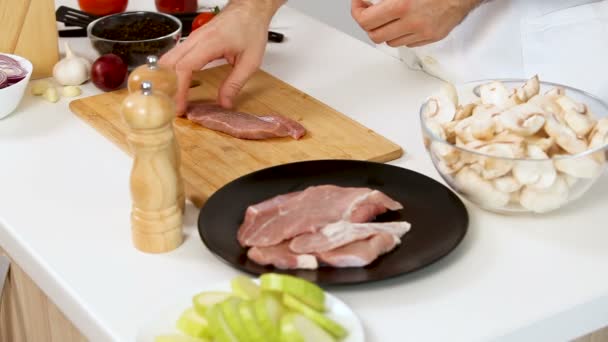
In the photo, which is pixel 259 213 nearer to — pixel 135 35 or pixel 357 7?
pixel 357 7

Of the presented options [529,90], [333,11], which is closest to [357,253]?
[529,90]

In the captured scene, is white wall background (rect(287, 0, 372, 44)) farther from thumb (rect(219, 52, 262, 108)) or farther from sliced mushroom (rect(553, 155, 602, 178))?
sliced mushroom (rect(553, 155, 602, 178))

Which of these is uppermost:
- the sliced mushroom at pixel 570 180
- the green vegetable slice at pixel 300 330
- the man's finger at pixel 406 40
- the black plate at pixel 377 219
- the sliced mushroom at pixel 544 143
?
the sliced mushroom at pixel 544 143

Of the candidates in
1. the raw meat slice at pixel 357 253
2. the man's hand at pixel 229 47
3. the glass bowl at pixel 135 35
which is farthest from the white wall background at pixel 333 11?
the raw meat slice at pixel 357 253

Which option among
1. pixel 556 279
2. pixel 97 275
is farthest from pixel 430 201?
pixel 97 275

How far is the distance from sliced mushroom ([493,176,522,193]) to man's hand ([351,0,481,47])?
433 millimetres

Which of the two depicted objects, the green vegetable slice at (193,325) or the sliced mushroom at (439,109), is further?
the sliced mushroom at (439,109)

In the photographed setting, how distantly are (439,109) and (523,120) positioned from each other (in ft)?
0.43

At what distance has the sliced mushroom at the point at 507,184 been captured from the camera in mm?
1172

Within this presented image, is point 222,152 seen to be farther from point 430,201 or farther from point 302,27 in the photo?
point 302,27

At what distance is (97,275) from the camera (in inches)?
44.8

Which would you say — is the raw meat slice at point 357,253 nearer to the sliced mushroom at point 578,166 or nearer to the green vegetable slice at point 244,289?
the green vegetable slice at point 244,289

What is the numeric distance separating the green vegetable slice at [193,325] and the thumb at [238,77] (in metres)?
0.65

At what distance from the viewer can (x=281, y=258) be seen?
110 cm
